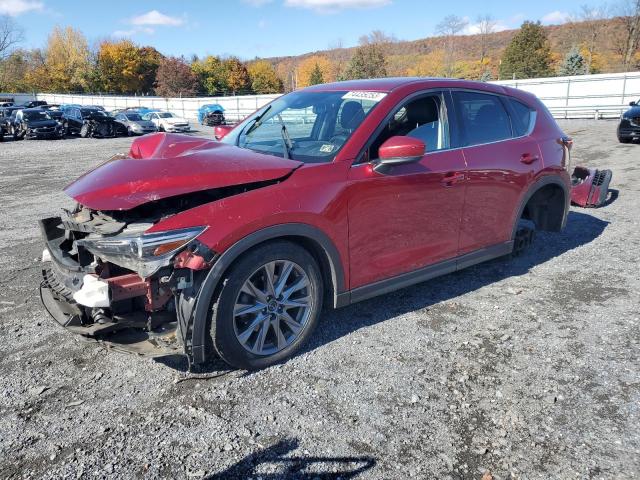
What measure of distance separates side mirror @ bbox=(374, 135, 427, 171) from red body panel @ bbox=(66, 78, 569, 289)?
0.11m

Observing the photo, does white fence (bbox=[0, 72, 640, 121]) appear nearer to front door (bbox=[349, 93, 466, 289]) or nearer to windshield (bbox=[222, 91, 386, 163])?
windshield (bbox=[222, 91, 386, 163])

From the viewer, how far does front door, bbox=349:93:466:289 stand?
138 inches

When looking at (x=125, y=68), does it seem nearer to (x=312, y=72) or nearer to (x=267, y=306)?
(x=312, y=72)

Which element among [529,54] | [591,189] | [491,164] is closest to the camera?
[491,164]

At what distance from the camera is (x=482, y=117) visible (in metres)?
4.41

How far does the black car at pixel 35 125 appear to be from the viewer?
982 inches

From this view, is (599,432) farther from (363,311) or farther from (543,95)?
(543,95)

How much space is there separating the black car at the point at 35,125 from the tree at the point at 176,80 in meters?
42.9

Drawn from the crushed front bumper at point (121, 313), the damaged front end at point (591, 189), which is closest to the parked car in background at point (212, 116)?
the damaged front end at point (591, 189)

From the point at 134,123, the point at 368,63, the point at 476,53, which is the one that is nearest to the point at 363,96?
the point at 134,123

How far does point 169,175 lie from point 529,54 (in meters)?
50.2

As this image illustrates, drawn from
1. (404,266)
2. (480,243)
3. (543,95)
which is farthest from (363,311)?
(543,95)

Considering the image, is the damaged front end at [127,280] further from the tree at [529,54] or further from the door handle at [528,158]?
the tree at [529,54]

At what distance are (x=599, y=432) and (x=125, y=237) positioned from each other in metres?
2.85
